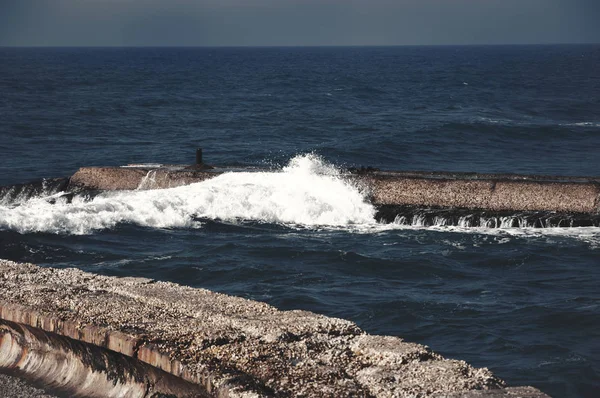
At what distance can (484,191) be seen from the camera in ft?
51.9

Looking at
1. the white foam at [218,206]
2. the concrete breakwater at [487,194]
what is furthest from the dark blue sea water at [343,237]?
the concrete breakwater at [487,194]

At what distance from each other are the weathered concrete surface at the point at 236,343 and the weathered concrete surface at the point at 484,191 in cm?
929

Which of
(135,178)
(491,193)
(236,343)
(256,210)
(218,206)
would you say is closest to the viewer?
(236,343)

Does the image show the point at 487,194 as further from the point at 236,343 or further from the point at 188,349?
the point at 188,349

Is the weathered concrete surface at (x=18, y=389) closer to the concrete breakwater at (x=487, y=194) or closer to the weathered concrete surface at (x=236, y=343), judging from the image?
the weathered concrete surface at (x=236, y=343)

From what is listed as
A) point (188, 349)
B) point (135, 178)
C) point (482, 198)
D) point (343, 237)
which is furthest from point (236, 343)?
point (135, 178)

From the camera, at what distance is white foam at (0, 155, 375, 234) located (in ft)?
52.1

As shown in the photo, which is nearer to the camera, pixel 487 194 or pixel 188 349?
pixel 188 349

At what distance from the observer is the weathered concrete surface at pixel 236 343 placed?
17.5ft

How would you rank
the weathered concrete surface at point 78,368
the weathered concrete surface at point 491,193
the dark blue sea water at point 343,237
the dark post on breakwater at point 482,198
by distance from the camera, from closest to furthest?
1. the weathered concrete surface at point 78,368
2. the dark blue sea water at point 343,237
3. the dark post on breakwater at point 482,198
4. the weathered concrete surface at point 491,193

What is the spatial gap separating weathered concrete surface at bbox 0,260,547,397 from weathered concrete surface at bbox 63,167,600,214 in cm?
929

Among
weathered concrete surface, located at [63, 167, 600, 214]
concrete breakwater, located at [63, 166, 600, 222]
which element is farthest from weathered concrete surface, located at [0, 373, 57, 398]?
weathered concrete surface, located at [63, 167, 600, 214]

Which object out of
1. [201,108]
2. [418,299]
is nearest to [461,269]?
[418,299]

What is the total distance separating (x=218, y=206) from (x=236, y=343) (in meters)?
11.0
